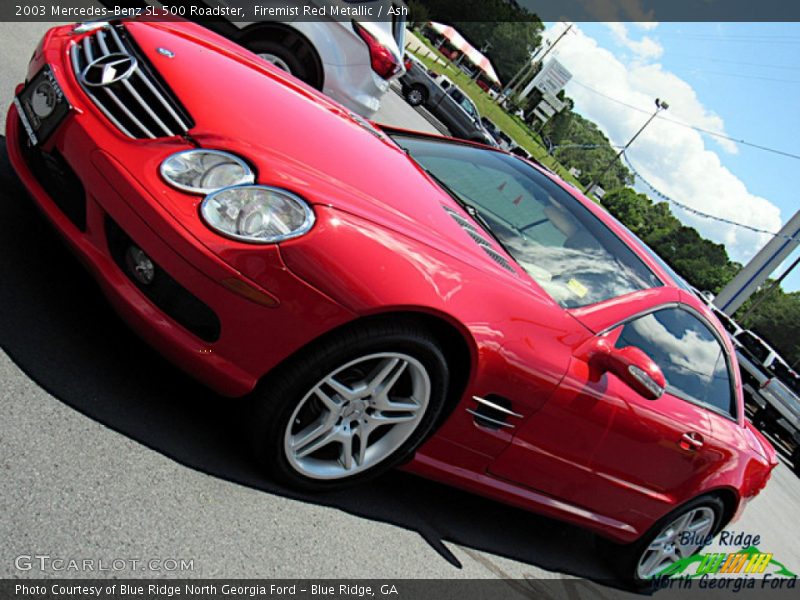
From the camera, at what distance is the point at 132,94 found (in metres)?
2.62

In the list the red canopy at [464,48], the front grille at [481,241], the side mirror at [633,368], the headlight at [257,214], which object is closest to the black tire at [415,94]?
the front grille at [481,241]

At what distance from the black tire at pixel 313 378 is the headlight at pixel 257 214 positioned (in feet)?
1.27

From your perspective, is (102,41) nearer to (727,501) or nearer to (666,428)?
(666,428)

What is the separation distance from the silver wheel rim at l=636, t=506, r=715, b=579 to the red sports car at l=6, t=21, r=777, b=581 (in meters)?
0.14

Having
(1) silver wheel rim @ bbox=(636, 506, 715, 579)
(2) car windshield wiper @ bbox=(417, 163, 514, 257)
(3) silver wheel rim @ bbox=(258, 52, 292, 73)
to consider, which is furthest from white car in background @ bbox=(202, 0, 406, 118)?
(1) silver wheel rim @ bbox=(636, 506, 715, 579)

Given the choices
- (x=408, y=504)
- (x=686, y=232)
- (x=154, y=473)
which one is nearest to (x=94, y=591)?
(x=154, y=473)

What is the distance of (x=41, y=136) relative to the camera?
8.68 ft

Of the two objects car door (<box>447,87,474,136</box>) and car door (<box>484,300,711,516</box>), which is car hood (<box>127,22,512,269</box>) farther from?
car door (<box>447,87,474,136</box>)

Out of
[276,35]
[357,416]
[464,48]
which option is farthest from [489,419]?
[464,48]

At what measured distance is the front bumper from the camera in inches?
90.6

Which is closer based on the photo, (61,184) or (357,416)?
(61,184)

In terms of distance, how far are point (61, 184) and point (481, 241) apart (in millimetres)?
1611

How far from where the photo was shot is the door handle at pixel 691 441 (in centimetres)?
345

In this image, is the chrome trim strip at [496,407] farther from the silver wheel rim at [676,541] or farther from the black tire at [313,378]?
the silver wheel rim at [676,541]
